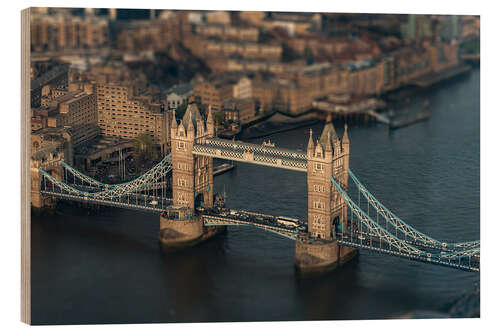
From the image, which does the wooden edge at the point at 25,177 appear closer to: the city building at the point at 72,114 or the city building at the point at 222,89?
the city building at the point at 72,114

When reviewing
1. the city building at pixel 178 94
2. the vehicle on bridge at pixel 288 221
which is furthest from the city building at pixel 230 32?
the vehicle on bridge at pixel 288 221

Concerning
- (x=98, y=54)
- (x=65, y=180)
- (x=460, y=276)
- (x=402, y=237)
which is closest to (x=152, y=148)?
(x=65, y=180)

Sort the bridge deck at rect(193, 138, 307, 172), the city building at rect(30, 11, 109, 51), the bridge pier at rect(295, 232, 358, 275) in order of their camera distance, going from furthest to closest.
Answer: the city building at rect(30, 11, 109, 51)
the bridge deck at rect(193, 138, 307, 172)
the bridge pier at rect(295, 232, 358, 275)

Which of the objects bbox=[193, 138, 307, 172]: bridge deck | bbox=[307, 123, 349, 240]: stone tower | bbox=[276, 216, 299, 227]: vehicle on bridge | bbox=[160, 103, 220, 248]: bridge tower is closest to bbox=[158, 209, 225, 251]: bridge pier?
bbox=[160, 103, 220, 248]: bridge tower

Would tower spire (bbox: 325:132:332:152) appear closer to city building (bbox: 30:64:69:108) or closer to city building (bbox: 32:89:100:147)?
city building (bbox: 30:64:69:108)

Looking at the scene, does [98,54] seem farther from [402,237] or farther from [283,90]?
[402,237]

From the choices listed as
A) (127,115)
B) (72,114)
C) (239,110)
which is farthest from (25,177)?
(239,110)
